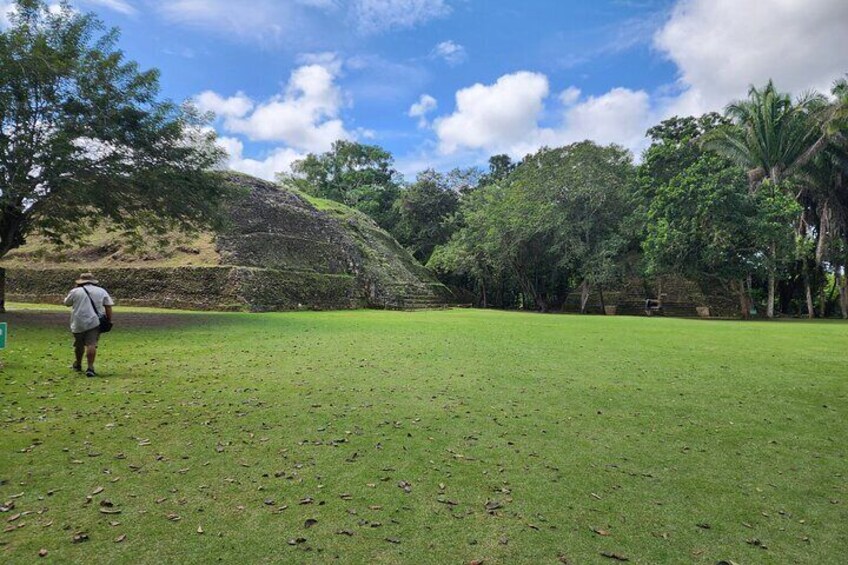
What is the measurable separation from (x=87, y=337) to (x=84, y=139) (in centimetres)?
895

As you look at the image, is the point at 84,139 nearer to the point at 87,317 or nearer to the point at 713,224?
the point at 87,317

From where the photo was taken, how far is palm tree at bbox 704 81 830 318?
77.4 feet

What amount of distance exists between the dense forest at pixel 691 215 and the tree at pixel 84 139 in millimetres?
18338

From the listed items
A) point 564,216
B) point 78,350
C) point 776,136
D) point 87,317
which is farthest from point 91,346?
point 776,136

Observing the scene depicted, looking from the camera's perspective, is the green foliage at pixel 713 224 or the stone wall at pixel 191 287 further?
the green foliage at pixel 713 224

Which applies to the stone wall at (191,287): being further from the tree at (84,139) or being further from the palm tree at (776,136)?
the palm tree at (776,136)

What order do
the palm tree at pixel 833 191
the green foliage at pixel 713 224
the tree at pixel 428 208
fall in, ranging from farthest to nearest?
1. the tree at pixel 428 208
2. the palm tree at pixel 833 191
3. the green foliage at pixel 713 224

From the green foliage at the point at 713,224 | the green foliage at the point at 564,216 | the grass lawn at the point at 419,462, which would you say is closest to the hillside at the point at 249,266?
the green foliage at the point at 564,216

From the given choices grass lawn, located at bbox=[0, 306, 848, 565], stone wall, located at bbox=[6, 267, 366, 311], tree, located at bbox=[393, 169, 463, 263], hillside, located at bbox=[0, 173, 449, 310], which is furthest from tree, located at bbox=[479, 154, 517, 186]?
grass lawn, located at bbox=[0, 306, 848, 565]

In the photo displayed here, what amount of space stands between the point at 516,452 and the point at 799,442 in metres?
2.72

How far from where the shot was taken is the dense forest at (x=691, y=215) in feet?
70.2

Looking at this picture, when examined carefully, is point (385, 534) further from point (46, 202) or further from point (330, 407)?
point (46, 202)

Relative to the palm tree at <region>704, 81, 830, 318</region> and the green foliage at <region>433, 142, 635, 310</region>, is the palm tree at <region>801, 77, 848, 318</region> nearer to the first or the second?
the palm tree at <region>704, 81, 830, 318</region>

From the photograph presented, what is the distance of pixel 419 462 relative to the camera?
391cm
